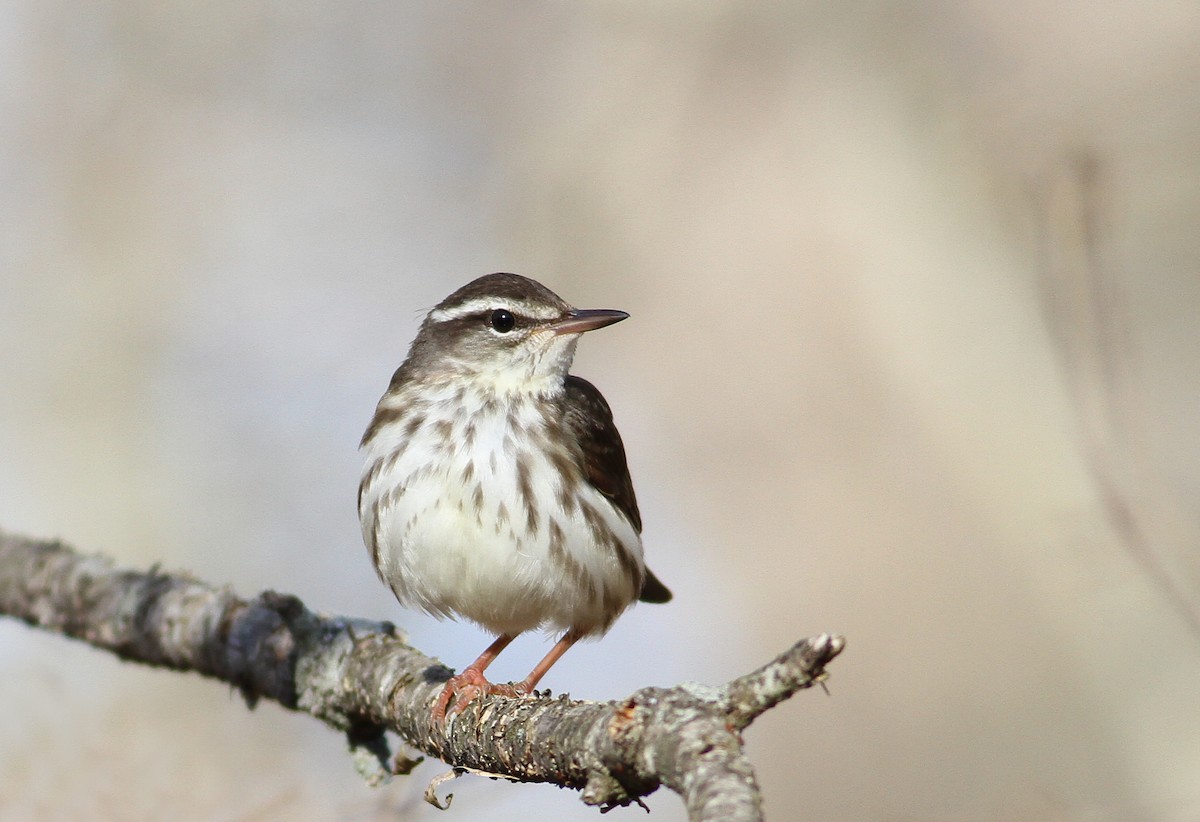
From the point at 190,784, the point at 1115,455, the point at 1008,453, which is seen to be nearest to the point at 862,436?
the point at 1008,453

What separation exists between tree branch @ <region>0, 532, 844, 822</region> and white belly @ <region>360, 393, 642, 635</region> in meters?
0.41

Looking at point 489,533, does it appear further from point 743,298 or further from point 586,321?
point 743,298

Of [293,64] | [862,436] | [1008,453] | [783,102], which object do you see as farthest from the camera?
[293,64]

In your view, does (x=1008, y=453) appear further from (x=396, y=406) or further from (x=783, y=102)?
(x=396, y=406)

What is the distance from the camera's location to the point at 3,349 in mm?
12297


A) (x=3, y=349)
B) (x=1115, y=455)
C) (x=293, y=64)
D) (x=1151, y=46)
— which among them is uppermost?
(x=293, y=64)

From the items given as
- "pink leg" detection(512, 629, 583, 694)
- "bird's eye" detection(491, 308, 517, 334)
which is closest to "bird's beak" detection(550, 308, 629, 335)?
"bird's eye" detection(491, 308, 517, 334)

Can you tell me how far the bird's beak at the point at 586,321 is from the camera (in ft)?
20.5

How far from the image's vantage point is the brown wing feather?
6234 millimetres

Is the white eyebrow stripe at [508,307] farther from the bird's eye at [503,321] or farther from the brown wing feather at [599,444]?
the brown wing feather at [599,444]

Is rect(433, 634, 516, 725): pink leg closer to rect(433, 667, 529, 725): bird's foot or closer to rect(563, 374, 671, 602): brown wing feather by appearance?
rect(433, 667, 529, 725): bird's foot

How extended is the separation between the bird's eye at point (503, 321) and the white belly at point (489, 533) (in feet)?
1.87

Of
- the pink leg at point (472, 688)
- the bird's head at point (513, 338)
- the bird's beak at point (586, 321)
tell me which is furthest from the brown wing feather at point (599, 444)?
the pink leg at point (472, 688)

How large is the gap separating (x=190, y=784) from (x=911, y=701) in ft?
21.6
